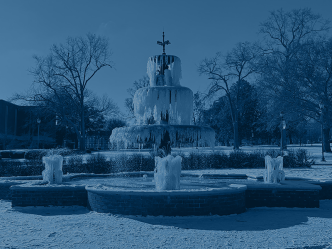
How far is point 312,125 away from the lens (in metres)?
37.6

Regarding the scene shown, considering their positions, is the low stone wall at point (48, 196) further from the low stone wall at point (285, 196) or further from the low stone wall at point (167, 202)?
the low stone wall at point (285, 196)

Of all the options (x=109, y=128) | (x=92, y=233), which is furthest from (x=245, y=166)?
(x=109, y=128)

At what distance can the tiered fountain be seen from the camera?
1012cm

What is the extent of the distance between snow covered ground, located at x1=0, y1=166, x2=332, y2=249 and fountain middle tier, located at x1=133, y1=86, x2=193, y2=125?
4579 millimetres

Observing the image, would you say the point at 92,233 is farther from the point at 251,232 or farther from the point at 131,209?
the point at 251,232

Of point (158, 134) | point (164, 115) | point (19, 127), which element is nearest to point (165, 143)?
point (158, 134)

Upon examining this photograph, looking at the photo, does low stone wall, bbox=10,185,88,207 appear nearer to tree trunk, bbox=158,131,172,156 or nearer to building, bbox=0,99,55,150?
tree trunk, bbox=158,131,172,156

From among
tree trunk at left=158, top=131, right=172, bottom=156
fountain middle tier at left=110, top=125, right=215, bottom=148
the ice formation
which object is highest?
the ice formation

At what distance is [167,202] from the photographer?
20.9 feet

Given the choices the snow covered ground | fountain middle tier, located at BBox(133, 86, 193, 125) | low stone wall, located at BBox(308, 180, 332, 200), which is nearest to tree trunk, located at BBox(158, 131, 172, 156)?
fountain middle tier, located at BBox(133, 86, 193, 125)

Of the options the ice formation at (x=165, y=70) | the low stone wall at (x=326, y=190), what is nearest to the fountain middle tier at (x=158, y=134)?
the ice formation at (x=165, y=70)

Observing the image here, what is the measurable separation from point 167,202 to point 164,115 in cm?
495

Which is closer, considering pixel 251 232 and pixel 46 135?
pixel 251 232

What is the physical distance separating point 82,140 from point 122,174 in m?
26.2
